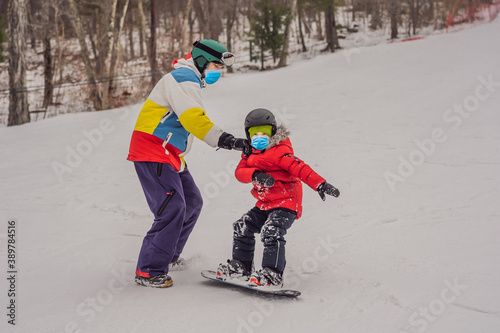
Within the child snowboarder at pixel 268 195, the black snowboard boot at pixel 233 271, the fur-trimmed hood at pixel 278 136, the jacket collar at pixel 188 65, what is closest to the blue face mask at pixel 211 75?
the jacket collar at pixel 188 65

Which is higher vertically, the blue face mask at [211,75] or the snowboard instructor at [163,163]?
the blue face mask at [211,75]

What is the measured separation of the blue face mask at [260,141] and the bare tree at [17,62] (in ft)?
33.3

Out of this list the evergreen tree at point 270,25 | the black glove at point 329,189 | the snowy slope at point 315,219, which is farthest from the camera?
the evergreen tree at point 270,25

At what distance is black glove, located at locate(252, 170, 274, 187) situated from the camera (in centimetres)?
319

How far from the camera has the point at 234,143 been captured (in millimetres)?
3029

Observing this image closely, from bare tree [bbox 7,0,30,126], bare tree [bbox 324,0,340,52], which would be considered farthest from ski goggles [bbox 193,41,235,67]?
bare tree [bbox 324,0,340,52]

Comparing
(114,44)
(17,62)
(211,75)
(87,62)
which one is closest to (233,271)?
(211,75)

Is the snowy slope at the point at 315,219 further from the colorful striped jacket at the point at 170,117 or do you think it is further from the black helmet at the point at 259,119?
the black helmet at the point at 259,119

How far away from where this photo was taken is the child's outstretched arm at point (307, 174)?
310cm

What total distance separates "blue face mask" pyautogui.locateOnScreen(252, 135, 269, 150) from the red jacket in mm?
236

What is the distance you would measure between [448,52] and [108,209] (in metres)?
12.7

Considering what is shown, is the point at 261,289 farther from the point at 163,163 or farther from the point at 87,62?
the point at 87,62

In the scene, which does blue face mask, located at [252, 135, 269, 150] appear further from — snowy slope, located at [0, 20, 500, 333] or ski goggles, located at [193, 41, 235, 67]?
snowy slope, located at [0, 20, 500, 333]

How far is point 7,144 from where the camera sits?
8.63 meters
